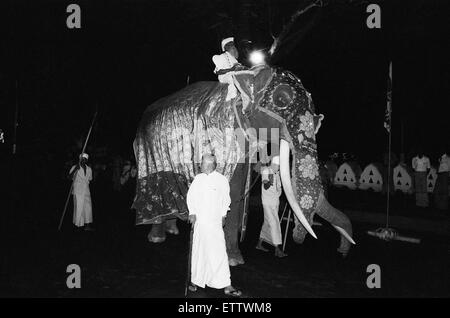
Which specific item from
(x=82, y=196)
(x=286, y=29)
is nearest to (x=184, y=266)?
(x=82, y=196)

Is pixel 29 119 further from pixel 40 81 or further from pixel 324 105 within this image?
pixel 324 105

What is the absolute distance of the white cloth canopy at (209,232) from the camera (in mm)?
5590

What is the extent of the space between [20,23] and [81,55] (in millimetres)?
2360

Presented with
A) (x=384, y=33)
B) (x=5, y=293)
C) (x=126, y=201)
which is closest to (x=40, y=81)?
(x=126, y=201)

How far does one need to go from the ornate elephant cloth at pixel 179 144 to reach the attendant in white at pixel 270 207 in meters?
1.07

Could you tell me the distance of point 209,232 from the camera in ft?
18.5

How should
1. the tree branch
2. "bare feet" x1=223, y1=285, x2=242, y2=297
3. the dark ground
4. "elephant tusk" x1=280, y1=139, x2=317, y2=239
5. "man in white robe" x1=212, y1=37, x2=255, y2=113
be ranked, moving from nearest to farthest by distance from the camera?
"bare feet" x1=223, y1=285, x2=242, y2=297
the dark ground
"elephant tusk" x1=280, y1=139, x2=317, y2=239
"man in white robe" x1=212, y1=37, x2=255, y2=113
the tree branch

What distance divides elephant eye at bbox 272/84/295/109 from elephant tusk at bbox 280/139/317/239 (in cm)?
43

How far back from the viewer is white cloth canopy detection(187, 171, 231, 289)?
5.59 m

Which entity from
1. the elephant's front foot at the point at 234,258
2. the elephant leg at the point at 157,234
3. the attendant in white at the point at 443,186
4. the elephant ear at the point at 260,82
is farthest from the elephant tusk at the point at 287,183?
the attendant in white at the point at 443,186

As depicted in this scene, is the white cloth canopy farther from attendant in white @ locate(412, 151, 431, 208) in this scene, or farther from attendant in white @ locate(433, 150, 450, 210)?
attendant in white @ locate(412, 151, 431, 208)

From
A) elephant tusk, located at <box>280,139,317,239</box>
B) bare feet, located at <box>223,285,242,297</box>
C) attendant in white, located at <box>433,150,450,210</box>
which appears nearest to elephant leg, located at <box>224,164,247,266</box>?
elephant tusk, located at <box>280,139,317,239</box>

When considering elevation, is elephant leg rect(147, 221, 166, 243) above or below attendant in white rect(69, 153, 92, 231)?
below

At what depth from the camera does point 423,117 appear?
20000 millimetres
